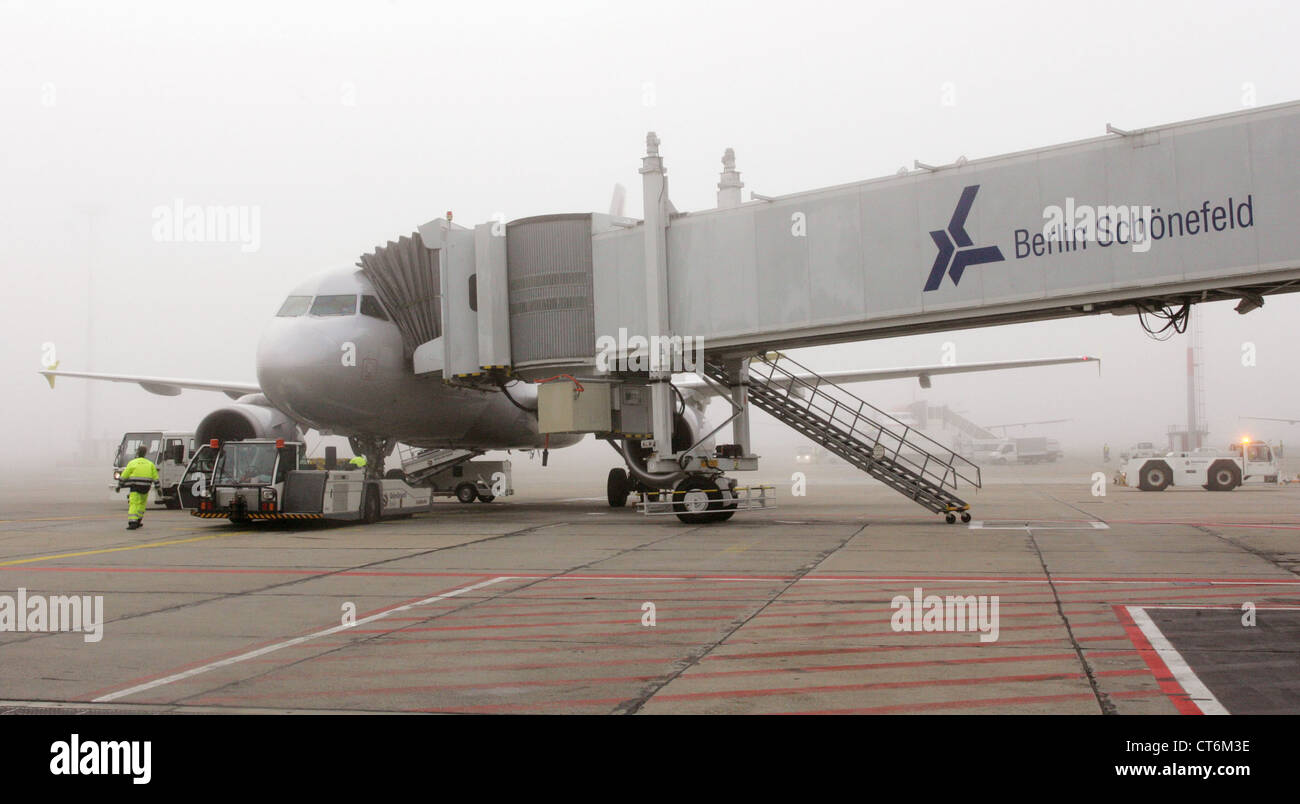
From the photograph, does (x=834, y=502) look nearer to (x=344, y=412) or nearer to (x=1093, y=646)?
(x=344, y=412)

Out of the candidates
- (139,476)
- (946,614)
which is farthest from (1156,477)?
(139,476)

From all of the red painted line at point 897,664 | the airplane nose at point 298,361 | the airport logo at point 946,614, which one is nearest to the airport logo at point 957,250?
the airport logo at point 946,614

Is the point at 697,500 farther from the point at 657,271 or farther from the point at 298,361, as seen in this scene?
the point at 298,361

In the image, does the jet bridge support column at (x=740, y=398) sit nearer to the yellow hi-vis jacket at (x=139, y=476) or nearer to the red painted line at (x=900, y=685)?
the yellow hi-vis jacket at (x=139, y=476)

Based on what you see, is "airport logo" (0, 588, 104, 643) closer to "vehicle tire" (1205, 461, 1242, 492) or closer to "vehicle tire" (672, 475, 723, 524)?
"vehicle tire" (672, 475, 723, 524)

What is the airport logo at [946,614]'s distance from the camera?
338 inches

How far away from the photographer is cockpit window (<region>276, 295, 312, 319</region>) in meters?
22.3

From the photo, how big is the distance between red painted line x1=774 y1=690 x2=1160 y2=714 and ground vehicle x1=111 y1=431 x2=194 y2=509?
26.3 metres

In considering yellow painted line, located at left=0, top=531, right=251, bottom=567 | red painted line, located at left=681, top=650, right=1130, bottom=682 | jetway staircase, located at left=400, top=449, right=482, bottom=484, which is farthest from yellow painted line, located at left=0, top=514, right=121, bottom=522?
red painted line, located at left=681, top=650, right=1130, bottom=682

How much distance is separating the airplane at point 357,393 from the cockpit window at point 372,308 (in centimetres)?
2
